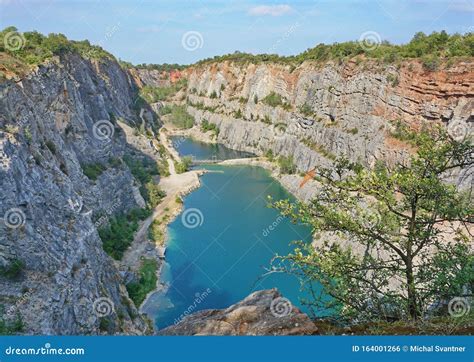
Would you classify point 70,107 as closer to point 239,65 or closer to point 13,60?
point 13,60

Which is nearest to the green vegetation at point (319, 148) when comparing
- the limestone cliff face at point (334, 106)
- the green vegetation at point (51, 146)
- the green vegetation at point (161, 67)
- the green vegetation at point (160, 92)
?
the limestone cliff face at point (334, 106)

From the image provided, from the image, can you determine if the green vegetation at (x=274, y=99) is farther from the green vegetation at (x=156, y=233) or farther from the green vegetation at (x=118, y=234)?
the green vegetation at (x=118, y=234)

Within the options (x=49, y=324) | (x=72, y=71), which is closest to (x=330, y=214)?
(x=49, y=324)

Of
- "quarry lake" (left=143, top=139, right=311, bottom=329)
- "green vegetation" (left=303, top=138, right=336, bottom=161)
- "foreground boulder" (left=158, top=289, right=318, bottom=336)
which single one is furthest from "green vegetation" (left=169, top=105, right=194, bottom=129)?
"foreground boulder" (left=158, top=289, right=318, bottom=336)

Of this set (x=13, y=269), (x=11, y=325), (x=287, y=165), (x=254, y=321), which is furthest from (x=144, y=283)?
(x=287, y=165)

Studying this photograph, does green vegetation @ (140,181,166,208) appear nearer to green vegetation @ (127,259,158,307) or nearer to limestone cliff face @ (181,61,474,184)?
green vegetation @ (127,259,158,307)

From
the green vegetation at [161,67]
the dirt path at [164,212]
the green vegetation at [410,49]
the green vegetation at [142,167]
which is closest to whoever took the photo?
the dirt path at [164,212]
